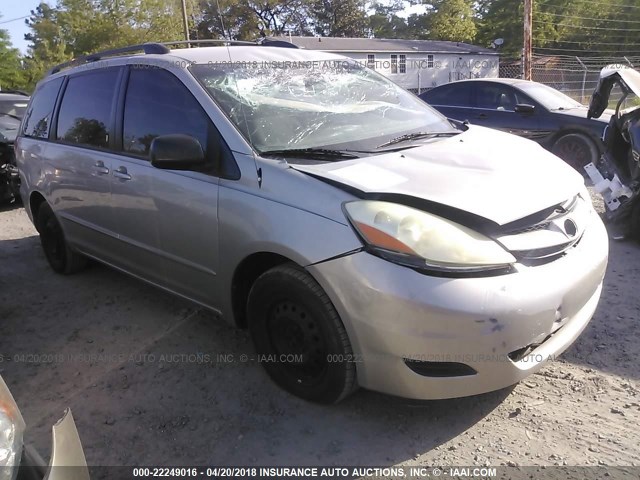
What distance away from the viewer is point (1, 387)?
5.09ft

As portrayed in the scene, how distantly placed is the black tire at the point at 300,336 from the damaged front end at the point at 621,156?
12.3 feet

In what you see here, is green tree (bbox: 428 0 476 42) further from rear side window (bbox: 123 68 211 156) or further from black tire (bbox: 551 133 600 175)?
rear side window (bbox: 123 68 211 156)

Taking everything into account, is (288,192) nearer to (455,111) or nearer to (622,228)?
(622,228)

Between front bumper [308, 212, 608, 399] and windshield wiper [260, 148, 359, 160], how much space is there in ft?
2.21

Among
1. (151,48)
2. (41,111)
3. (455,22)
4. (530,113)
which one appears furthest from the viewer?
(455,22)

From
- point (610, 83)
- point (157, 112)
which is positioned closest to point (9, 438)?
point (157, 112)

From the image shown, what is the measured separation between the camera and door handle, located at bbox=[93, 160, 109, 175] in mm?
3754

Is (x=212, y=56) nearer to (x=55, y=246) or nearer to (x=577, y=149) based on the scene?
(x=55, y=246)

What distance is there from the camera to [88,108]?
13.4ft

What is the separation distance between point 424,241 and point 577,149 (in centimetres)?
675

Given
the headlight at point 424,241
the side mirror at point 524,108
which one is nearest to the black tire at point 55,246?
the headlight at point 424,241

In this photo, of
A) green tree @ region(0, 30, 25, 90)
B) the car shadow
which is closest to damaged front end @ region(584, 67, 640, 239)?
the car shadow

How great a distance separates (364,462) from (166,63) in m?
2.51

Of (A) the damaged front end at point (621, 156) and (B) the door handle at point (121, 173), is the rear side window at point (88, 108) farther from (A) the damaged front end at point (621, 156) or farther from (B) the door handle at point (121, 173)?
(A) the damaged front end at point (621, 156)
